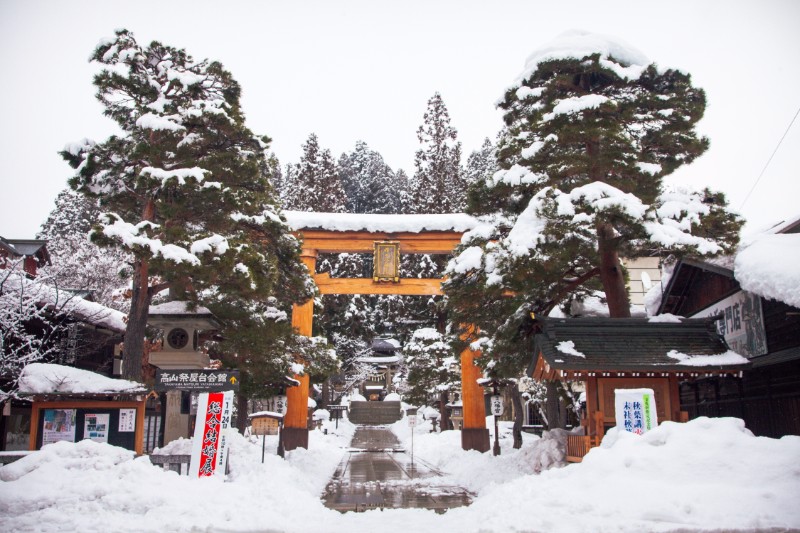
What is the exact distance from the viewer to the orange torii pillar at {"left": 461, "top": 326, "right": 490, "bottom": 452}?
22750 millimetres

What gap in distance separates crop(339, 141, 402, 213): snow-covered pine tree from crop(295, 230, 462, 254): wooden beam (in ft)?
119

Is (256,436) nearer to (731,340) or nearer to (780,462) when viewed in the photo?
(731,340)

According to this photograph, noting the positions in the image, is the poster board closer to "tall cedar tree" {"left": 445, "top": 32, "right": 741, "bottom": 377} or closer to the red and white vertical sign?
the red and white vertical sign

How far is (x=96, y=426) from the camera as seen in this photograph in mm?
12680

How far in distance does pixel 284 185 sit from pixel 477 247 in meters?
49.3

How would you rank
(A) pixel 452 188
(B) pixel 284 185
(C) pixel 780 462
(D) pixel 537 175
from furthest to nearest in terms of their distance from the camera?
(B) pixel 284 185, (A) pixel 452 188, (D) pixel 537 175, (C) pixel 780 462

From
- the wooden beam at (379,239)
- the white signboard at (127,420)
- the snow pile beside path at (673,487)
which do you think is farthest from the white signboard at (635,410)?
the wooden beam at (379,239)

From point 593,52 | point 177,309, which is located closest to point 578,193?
point 593,52

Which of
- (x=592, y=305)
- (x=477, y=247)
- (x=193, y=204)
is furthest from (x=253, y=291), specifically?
(x=592, y=305)

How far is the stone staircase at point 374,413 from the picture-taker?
5312cm

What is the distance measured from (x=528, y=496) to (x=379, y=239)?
1517 cm

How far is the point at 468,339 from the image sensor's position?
16.2m

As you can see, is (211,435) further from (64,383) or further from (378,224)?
(378,224)

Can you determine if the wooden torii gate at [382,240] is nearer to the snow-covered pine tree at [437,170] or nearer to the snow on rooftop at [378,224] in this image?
the snow on rooftop at [378,224]
